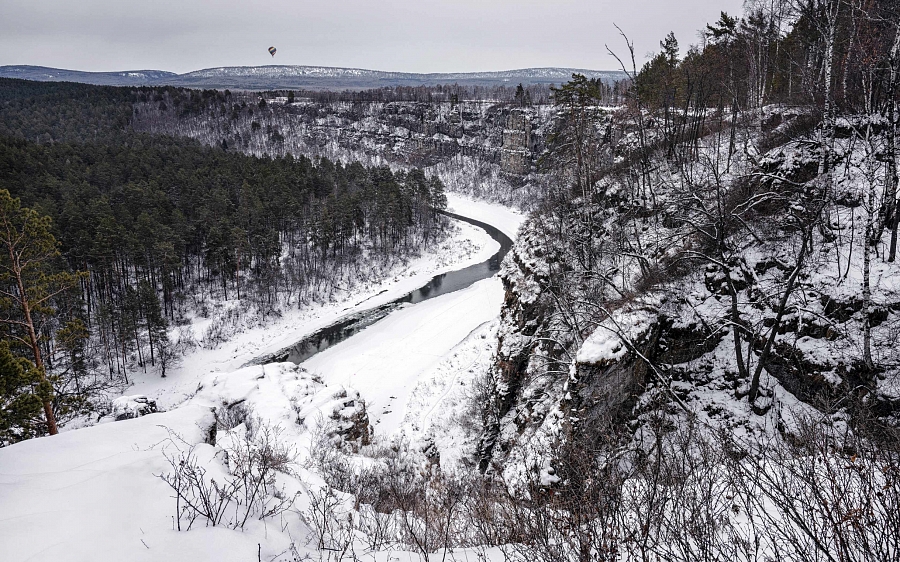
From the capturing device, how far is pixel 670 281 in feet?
48.8

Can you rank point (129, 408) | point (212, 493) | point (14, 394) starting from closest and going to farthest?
point (212, 493) → point (14, 394) → point (129, 408)

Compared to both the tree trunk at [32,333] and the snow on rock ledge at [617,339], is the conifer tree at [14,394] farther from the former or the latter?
the snow on rock ledge at [617,339]

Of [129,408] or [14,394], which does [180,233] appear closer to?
[129,408]

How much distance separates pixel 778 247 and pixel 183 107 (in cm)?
16829

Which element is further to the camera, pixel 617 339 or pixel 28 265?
pixel 617 339

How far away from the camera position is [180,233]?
4234cm

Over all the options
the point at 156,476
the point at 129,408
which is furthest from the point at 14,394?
the point at 129,408

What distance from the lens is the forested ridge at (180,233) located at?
32.6 meters

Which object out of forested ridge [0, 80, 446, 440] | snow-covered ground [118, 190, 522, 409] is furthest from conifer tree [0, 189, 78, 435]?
snow-covered ground [118, 190, 522, 409]

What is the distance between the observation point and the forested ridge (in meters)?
32.6

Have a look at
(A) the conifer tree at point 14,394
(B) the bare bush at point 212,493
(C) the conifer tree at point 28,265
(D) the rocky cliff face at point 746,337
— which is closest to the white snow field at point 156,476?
(B) the bare bush at point 212,493

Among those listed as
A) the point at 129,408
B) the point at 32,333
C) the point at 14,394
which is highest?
the point at 32,333

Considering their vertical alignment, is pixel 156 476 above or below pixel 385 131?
below

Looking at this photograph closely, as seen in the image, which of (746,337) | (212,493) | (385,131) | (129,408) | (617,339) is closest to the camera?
(212,493)
